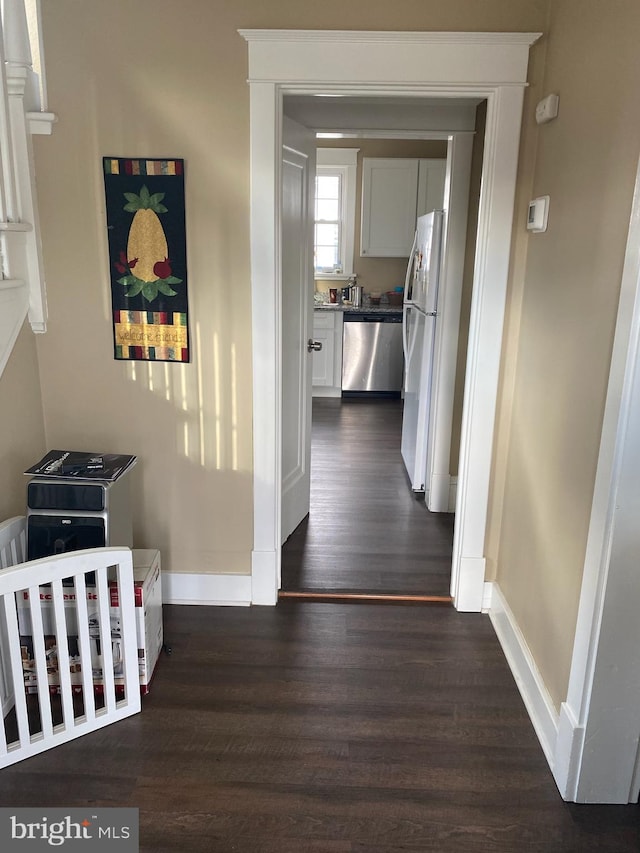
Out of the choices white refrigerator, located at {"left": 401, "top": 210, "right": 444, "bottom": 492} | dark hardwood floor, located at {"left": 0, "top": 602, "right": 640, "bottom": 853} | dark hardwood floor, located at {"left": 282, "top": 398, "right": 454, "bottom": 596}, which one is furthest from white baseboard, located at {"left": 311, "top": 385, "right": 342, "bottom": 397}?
dark hardwood floor, located at {"left": 0, "top": 602, "right": 640, "bottom": 853}

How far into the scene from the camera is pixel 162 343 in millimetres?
2586

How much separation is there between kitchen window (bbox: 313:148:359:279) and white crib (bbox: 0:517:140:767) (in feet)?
16.3

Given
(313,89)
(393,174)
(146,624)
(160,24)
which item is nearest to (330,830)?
(146,624)

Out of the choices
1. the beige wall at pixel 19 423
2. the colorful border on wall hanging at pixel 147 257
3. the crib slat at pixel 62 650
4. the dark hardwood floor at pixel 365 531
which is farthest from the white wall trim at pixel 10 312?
the dark hardwood floor at pixel 365 531

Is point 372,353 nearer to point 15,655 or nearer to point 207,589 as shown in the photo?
point 207,589

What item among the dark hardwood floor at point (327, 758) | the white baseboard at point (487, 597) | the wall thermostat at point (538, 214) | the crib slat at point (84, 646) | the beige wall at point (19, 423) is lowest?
the dark hardwood floor at point (327, 758)

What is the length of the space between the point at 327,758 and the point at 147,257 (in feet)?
6.15

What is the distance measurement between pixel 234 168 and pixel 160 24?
0.54 metres

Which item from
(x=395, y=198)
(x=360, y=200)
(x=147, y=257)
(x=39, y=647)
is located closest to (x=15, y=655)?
(x=39, y=647)

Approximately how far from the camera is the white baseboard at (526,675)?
2.00 meters

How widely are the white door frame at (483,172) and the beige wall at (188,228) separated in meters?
0.05

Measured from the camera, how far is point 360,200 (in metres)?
6.76

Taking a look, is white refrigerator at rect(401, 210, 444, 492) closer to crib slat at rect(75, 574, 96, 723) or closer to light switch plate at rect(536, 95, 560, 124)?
light switch plate at rect(536, 95, 560, 124)

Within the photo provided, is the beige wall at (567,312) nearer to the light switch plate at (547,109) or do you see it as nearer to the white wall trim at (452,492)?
the light switch plate at (547,109)
